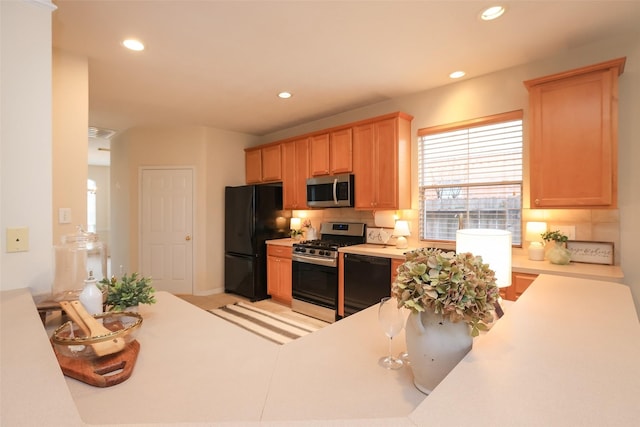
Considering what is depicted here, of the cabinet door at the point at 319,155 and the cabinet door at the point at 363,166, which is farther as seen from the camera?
the cabinet door at the point at 319,155

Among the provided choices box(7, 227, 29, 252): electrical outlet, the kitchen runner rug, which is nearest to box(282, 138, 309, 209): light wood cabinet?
the kitchen runner rug

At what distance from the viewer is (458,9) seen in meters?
2.06

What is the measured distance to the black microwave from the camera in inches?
149

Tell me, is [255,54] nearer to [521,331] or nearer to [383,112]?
[383,112]

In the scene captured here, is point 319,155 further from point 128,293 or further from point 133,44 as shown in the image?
point 128,293

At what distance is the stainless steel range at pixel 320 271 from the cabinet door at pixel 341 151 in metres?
0.75

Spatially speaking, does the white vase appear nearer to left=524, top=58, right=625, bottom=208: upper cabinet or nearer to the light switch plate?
left=524, top=58, right=625, bottom=208: upper cabinet

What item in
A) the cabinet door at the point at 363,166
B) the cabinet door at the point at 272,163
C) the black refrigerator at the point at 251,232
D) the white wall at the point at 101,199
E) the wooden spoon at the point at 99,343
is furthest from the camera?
the white wall at the point at 101,199

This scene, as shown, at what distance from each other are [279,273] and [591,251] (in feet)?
10.8

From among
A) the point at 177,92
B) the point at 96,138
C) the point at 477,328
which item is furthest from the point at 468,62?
the point at 96,138

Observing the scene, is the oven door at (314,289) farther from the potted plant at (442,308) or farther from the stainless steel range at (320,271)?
the potted plant at (442,308)

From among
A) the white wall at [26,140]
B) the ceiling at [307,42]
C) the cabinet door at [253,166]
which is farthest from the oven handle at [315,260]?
the white wall at [26,140]

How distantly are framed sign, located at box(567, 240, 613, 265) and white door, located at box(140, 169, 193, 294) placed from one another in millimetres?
4655

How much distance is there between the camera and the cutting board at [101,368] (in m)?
0.86
